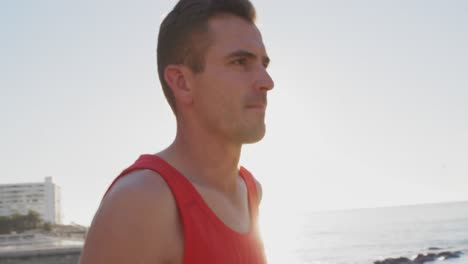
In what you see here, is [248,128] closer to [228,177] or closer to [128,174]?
[228,177]

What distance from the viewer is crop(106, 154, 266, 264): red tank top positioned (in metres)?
1.76

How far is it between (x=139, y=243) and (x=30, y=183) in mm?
160326

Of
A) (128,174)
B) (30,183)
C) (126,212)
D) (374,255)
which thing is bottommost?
(374,255)

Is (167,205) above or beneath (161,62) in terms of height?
beneath

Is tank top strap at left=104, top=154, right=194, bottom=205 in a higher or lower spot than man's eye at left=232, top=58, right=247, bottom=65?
lower

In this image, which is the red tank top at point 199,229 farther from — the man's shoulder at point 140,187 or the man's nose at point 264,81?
the man's nose at point 264,81

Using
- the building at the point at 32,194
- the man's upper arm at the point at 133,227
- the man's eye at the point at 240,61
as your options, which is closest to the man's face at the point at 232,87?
the man's eye at the point at 240,61

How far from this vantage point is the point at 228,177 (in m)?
2.23

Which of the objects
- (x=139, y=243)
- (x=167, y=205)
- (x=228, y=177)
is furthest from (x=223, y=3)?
(x=139, y=243)

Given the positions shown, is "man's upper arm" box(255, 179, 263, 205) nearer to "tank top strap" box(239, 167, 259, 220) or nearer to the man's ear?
"tank top strap" box(239, 167, 259, 220)

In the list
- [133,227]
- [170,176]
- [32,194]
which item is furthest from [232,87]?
[32,194]

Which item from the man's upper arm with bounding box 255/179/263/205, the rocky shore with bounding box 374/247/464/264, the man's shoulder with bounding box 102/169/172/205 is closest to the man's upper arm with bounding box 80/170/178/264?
the man's shoulder with bounding box 102/169/172/205

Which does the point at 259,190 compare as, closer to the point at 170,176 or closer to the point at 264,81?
the point at 264,81

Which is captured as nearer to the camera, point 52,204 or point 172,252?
point 172,252
